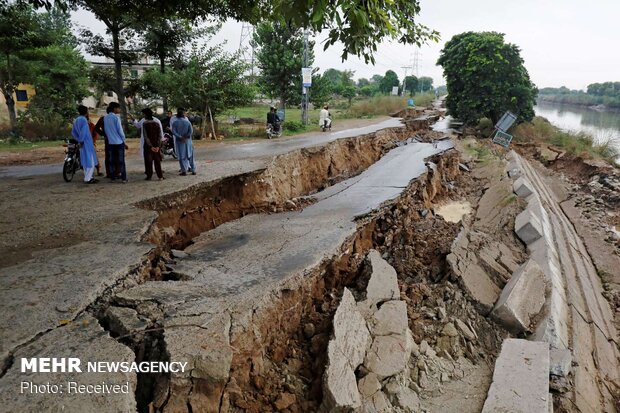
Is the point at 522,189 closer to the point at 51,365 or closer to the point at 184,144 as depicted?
the point at 184,144

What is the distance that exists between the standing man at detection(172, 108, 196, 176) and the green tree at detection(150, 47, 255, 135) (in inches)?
276

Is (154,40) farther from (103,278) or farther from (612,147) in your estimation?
(612,147)

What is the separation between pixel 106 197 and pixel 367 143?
10.6 meters

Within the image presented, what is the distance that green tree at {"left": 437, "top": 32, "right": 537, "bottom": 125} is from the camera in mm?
19703

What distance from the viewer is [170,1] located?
7578 mm

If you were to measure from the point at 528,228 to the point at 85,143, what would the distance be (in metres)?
9.01

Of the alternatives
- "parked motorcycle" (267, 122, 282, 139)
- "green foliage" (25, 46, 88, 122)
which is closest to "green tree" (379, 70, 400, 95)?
"green foliage" (25, 46, 88, 122)

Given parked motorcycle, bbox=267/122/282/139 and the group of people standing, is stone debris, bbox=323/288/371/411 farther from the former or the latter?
parked motorcycle, bbox=267/122/282/139

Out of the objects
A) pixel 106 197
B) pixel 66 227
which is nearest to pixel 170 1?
pixel 106 197

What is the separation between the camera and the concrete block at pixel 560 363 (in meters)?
4.10

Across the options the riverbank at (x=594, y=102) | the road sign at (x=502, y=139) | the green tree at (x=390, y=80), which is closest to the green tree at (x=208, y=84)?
the road sign at (x=502, y=139)

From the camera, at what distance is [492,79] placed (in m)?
20.0

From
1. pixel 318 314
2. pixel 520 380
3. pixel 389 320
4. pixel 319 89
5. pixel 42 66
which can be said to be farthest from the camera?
pixel 319 89

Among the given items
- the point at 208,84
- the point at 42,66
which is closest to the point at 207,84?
the point at 208,84
